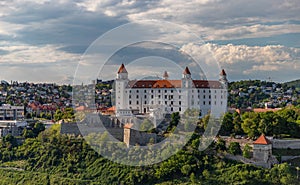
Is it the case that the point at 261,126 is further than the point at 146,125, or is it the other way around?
the point at 146,125

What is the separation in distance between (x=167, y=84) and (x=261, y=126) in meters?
6.88

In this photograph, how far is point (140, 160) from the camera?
19688 millimetres

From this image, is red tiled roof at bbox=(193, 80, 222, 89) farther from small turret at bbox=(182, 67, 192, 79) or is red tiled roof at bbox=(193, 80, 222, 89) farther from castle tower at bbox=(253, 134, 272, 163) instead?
castle tower at bbox=(253, 134, 272, 163)

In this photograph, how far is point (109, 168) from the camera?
19.9 metres

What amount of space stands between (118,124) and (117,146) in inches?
95.8

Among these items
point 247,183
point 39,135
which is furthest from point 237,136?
point 39,135

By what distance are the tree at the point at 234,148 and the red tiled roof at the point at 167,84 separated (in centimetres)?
665

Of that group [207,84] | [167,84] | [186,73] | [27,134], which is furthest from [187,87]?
[27,134]

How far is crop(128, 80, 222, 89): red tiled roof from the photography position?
25.6 m

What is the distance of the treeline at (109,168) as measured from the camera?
18109 millimetres

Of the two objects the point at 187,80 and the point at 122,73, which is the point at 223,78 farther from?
the point at 122,73

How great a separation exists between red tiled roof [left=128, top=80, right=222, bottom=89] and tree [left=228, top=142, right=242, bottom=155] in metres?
6.65

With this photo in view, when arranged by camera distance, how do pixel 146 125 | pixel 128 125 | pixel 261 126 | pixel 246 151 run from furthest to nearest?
pixel 146 125 < pixel 128 125 < pixel 261 126 < pixel 246 151

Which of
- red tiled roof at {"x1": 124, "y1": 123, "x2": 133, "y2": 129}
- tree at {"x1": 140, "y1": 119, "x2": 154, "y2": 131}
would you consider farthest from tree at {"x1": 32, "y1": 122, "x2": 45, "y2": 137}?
tree at {"x1": 140, "y1": 119, "x2": 154, "y2": 131}
